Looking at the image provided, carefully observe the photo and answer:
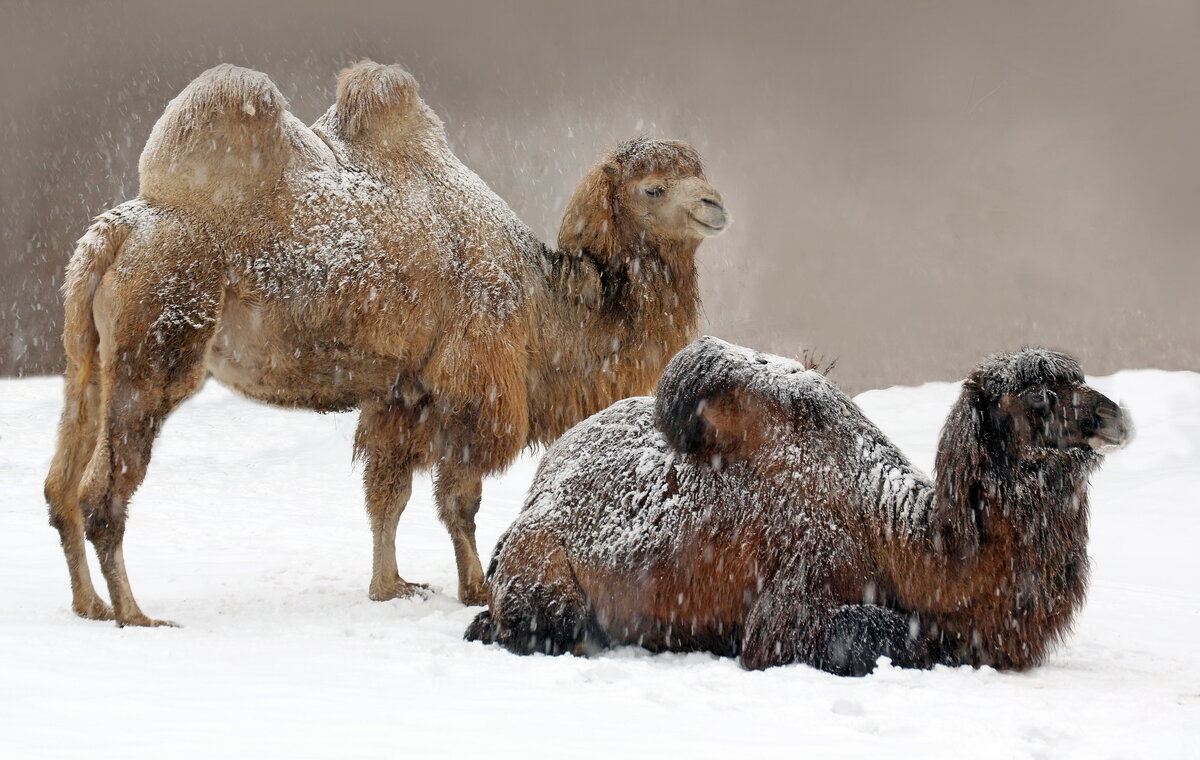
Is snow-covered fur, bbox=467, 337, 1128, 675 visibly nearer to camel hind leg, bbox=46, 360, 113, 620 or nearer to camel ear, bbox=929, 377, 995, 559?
camel ear, bbox=929, 377, 995, 559

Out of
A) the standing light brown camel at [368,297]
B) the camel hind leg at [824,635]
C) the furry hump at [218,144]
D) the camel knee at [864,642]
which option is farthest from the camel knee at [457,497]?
the camel knee at [864,642]

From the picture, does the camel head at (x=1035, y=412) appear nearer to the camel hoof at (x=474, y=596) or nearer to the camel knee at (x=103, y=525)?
the camel hoof at (x=474, y=596)

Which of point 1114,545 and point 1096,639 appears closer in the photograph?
point 1096,639

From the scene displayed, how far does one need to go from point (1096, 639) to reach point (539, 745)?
11.4ft

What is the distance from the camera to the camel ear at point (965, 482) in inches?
170

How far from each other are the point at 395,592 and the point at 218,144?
2.69 m

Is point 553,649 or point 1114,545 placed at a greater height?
point 1114,545

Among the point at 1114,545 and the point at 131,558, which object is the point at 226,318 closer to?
the point at 131,558

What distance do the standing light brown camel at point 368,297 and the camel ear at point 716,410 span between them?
2011 mm

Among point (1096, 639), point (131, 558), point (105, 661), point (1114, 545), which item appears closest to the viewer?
point (105, 661)

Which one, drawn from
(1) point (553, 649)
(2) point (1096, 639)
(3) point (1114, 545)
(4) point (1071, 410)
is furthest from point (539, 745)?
(3) point (1114, 545)

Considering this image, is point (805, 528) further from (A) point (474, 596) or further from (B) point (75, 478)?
(B) point (75, 478)

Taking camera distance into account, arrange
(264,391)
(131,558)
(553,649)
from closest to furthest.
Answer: (553,649) < (264,391) < (131,558)

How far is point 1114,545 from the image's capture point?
1217cm
